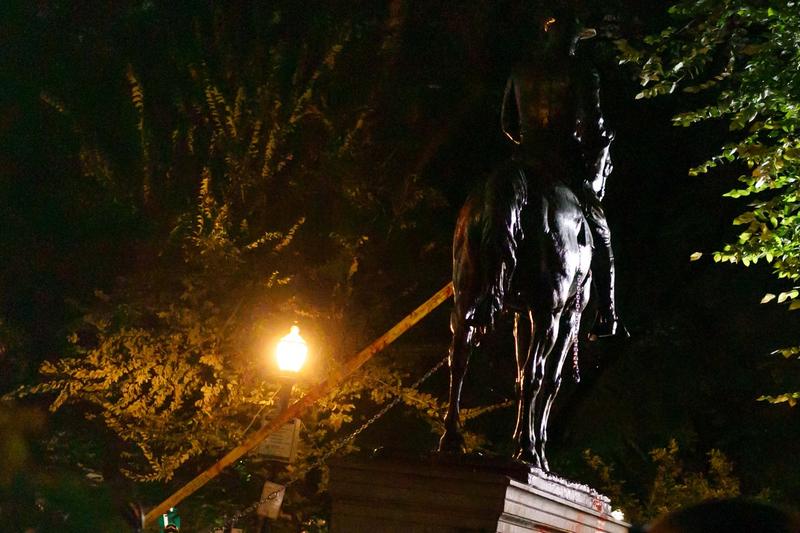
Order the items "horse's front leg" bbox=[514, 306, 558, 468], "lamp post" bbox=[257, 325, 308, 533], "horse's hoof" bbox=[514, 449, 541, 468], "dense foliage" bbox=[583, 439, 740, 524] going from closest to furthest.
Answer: "horse's hoof" bbox=[514, 449, 541, 468], "horse's front leg" bbox=[514, 306, 558, 468], "lamp post" bbox=[257, 325, 308, 533], "dense foliage" bbox=[583, 439, 740, 524]

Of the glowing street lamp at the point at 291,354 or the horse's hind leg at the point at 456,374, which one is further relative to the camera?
the glowing street lamp at the point at 291,354

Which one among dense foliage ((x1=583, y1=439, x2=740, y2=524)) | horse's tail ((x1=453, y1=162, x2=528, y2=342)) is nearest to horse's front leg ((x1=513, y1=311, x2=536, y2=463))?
horse's tail ((x1=453, y1=162, x2=528, y2=342))

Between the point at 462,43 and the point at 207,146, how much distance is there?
14.8 ft

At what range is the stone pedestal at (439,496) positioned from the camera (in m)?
6.03

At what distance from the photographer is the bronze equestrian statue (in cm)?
672

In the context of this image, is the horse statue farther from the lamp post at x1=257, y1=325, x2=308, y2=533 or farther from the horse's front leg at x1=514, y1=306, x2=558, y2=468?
the lamp post at x1=257, y1=325, x2=308, y2=533

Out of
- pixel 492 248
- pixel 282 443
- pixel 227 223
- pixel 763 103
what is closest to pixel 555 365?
pixel 492 248

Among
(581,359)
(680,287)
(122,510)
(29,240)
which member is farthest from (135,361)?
(122,510)

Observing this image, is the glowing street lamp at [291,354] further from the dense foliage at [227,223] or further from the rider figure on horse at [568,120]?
the rider figure on horse at [568,120]

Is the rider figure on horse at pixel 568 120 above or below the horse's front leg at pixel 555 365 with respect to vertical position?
above

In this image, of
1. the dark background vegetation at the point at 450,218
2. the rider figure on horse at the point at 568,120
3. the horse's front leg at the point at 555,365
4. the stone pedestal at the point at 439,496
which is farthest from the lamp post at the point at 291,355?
the stone pedestal at the point at 439,496

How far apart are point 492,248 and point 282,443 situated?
7.03 meters

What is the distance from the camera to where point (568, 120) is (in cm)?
764

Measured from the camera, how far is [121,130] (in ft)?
53.6
